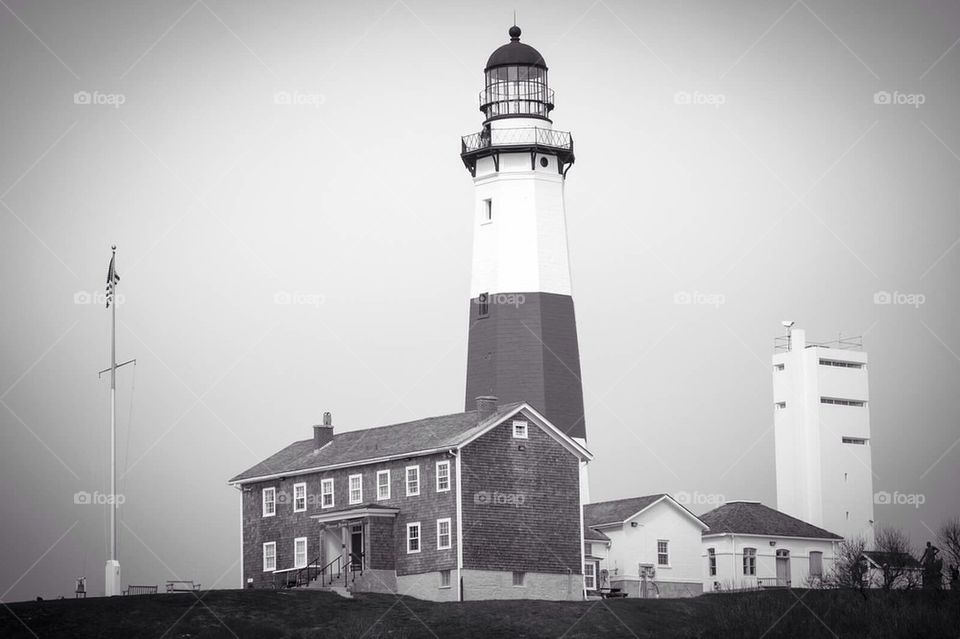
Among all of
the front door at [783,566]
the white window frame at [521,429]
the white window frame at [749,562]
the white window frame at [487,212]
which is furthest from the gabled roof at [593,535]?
the white window frame at [487,212]

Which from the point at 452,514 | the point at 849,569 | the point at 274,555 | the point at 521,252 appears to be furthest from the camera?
the point at 521,252

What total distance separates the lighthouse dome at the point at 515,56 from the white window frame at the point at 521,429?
1986 cm

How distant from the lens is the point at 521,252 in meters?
78.4

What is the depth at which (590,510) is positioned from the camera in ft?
257

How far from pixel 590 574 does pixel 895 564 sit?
1285cm

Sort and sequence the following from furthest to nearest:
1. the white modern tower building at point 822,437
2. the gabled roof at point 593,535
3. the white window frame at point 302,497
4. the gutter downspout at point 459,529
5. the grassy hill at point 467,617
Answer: the white modern tower building at point 822,437 < the gabled roof at point 593,535 < the white window frame at point 302,497 < the gutter downspout at point 459,529 < the grassy hill at point 467,617

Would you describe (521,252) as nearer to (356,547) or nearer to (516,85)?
(516,85)

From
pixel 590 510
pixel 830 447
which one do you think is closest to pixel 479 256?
pixel 590 510

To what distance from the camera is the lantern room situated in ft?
264

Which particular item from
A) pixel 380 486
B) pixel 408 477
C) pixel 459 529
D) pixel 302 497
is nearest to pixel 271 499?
pixel 302 497

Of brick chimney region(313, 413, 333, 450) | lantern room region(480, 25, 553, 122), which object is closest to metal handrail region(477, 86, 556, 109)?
lantern room region(480, 25, 553, 122)

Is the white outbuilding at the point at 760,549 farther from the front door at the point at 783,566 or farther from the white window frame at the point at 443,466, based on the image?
the white window frame at the point at 443,466

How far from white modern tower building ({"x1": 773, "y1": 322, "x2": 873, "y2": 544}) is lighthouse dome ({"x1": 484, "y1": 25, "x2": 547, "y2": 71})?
21.7 m

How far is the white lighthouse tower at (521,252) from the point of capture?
7644cm
